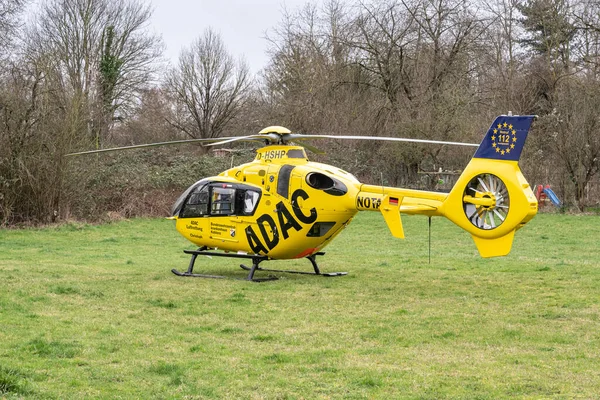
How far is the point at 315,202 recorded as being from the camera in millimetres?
14672

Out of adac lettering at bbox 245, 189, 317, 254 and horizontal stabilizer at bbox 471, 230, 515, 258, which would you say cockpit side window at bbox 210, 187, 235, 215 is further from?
horizontal stabilizer at bbox 471, 230, 515, 258

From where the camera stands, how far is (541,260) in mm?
18672

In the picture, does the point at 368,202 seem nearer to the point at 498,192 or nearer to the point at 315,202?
the point at 315,202

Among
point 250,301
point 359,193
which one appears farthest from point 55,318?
point 359,193

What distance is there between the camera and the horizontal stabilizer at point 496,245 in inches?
474

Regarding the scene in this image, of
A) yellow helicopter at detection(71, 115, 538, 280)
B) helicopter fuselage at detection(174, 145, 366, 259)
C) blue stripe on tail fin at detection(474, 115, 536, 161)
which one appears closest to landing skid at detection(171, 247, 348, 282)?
yellow helicopter at detection(71, 115, 538, 280)

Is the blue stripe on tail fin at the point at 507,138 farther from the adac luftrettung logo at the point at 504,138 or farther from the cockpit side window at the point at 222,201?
the cockpit side window at the point at 222,201

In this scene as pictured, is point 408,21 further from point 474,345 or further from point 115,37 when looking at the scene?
point 474,345

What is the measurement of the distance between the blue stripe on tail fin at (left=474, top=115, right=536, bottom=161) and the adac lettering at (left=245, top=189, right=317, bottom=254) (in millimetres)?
3882

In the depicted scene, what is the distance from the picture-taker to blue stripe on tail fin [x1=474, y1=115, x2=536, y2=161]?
39.3 ft

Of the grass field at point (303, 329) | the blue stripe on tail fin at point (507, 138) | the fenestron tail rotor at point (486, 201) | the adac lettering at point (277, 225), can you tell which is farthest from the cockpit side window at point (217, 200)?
the blue stripe on tail fin at point (507, 138)

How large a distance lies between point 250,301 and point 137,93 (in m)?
35.0

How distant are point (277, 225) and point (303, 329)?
486cm

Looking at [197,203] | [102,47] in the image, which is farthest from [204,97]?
[197,203]
